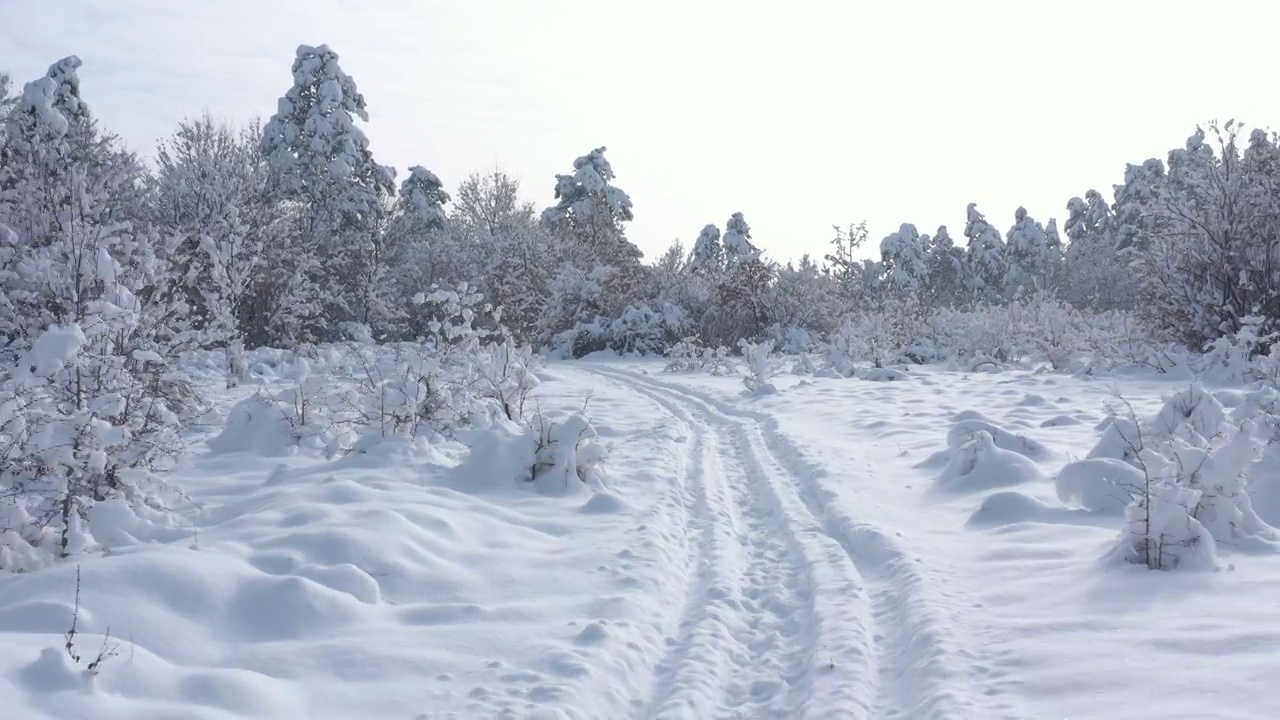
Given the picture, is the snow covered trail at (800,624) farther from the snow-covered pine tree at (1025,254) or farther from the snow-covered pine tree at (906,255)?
the snow-covered pine tree at (1025,254)

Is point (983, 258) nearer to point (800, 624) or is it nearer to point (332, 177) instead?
point (332, 177)

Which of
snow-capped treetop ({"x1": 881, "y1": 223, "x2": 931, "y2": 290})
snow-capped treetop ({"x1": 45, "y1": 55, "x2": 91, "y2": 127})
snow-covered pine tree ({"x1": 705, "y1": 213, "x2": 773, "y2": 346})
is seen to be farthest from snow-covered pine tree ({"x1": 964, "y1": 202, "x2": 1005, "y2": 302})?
snow-capped treetop ({"x1": 45, "y1": 55, "x2": 91, "y2": 127})

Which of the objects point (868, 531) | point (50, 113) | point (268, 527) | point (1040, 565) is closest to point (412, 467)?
point (268, 527)

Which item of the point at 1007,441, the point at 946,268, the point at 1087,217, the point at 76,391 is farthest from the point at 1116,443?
the point at 1087,217

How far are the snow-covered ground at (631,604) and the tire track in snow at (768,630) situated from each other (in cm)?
2

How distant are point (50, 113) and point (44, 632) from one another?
16642 mm

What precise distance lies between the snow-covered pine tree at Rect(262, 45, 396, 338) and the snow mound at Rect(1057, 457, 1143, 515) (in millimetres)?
26681

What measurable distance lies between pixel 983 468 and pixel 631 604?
13.2 feet

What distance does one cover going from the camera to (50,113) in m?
16.5

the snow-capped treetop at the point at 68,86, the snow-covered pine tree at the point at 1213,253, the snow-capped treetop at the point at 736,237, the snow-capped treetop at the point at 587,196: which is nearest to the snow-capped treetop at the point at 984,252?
the snow-capped treetop at the point at 736,237

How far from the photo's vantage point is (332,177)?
106 ft

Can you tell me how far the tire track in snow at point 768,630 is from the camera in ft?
11.9

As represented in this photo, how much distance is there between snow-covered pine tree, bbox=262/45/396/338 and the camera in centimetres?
3031

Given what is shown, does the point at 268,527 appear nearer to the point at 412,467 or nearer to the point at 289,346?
the point at 412,467
